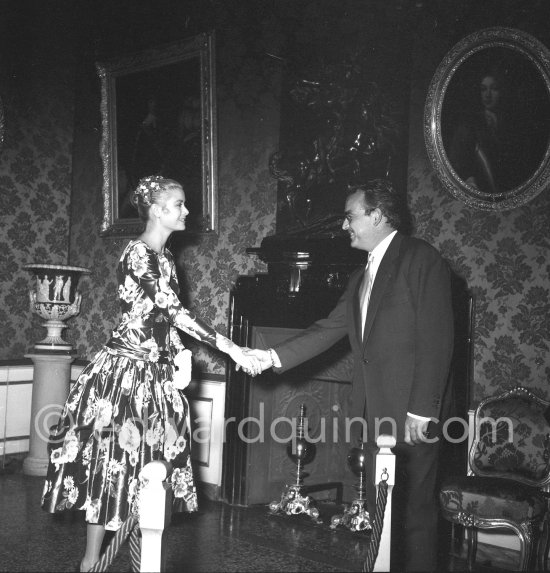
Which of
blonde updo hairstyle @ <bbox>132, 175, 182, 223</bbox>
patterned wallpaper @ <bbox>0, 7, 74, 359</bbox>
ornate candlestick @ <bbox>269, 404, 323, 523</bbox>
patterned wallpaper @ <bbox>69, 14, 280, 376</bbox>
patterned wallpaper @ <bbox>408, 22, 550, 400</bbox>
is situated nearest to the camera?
blonde updo hairstyle @ <bbox>132, 175, 182, 223</bbox>

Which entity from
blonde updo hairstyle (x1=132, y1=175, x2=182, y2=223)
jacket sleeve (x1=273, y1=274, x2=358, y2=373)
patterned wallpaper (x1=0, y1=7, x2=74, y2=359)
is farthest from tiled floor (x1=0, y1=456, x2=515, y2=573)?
patterned wallpaper (x1=0, y1=7, x2=74, y2=359)

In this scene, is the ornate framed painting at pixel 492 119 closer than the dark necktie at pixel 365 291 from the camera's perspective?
No

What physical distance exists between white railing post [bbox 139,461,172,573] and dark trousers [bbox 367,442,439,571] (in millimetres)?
1050

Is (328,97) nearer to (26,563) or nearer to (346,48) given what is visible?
(346,48)

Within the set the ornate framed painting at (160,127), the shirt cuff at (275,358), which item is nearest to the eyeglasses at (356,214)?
the shirt cuff at (275,358)

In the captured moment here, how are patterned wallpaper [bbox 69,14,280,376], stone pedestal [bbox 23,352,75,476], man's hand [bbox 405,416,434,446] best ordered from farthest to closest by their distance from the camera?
stone pedestal [bbox 23,352,75,476]
patterned wallpaper [bbox 69,14,280,376]
man's hand [bbox 405,416,434,446]

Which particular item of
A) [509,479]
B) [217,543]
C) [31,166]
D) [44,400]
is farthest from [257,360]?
[31,166]

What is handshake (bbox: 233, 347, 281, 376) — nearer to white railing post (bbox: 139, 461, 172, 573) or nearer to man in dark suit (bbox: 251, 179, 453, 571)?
man in dark suit (bbox: 251, 179, 453, 571)

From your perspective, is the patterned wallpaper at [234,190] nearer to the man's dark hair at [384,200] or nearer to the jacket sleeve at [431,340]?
the man's dark hair at [384,200]

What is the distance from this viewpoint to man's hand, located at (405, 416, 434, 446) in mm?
2791

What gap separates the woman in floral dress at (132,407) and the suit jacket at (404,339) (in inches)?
29.1

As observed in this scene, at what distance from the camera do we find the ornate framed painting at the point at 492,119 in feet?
12.7

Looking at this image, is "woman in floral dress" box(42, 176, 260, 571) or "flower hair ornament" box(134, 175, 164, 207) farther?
"flower hair ornament" box(134, 175, 164, 207)

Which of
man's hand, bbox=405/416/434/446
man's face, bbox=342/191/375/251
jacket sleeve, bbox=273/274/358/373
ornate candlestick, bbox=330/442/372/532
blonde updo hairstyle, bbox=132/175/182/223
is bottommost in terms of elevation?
ornate candlestick, bbox=330/442/372/532
